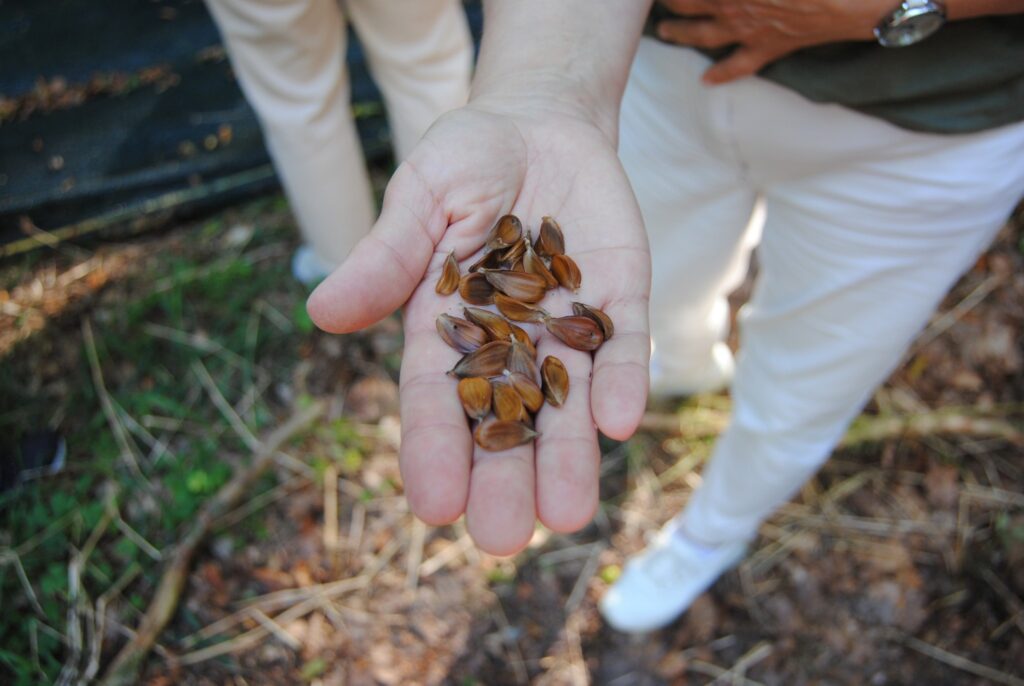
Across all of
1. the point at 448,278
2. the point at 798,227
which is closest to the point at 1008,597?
the point at 798,227

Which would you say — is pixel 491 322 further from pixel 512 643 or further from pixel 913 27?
pixel 512 643

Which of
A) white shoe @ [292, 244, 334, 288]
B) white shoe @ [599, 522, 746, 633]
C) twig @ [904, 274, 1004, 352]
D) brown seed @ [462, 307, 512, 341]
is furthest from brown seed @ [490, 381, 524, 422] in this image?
twig @ [904, 274, 1004, 352]

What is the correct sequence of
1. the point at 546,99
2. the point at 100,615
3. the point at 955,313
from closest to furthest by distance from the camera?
the point at 546,99 < the point at 100,615 < the point at 955,313

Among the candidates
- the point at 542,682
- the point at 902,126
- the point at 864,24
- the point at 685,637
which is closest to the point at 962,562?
the point at 685,637

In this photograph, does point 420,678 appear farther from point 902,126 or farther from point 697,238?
point 902,126

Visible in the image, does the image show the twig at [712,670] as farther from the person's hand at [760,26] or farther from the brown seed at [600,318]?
the person's hand at [760,26]

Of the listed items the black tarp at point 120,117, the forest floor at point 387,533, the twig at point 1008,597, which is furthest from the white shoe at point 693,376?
the black tarp at point 120,117
